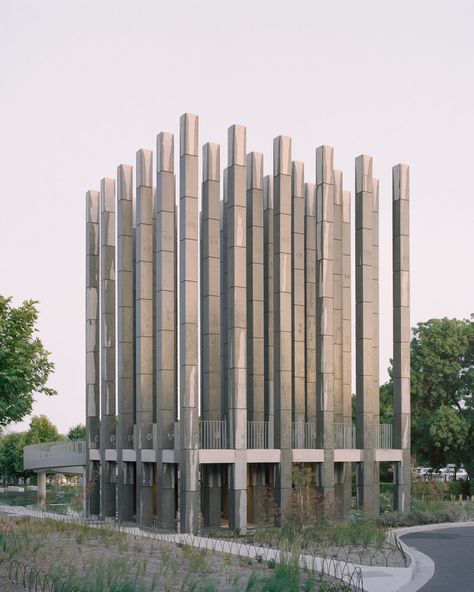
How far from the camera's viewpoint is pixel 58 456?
54219mm

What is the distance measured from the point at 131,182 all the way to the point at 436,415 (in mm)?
25046

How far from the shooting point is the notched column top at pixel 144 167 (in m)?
40.2

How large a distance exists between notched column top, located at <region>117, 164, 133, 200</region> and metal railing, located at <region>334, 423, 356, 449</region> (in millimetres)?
14231

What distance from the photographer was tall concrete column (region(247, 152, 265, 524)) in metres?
39.8

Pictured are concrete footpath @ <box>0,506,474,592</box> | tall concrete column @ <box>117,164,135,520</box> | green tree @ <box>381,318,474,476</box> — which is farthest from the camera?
green tree @ <box>381,318,474,476</box>

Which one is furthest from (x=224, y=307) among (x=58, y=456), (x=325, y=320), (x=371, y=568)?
(x=371, y=568)

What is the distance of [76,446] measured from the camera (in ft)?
166

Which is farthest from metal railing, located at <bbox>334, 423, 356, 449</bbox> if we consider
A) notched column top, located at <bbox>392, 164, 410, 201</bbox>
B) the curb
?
notched column top, located at <bbox>392, 164, 410, 201</bbox>

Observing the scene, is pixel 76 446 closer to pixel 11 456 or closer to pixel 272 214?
pixel 272 214

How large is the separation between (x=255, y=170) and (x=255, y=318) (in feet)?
20.8

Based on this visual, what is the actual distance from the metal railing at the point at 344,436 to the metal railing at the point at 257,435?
3.90m

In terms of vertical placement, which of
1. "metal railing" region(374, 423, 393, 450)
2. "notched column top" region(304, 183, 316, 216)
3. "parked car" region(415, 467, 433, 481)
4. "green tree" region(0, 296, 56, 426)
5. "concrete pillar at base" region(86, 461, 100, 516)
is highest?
"notched column top" region(304, 183, 316, 216)

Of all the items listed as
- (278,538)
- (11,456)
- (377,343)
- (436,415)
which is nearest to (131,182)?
(377,343)

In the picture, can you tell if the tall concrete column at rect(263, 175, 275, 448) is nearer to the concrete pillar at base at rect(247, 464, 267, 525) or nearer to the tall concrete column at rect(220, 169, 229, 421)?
the tall concrete column at rect(220, 169, 229, 421)
